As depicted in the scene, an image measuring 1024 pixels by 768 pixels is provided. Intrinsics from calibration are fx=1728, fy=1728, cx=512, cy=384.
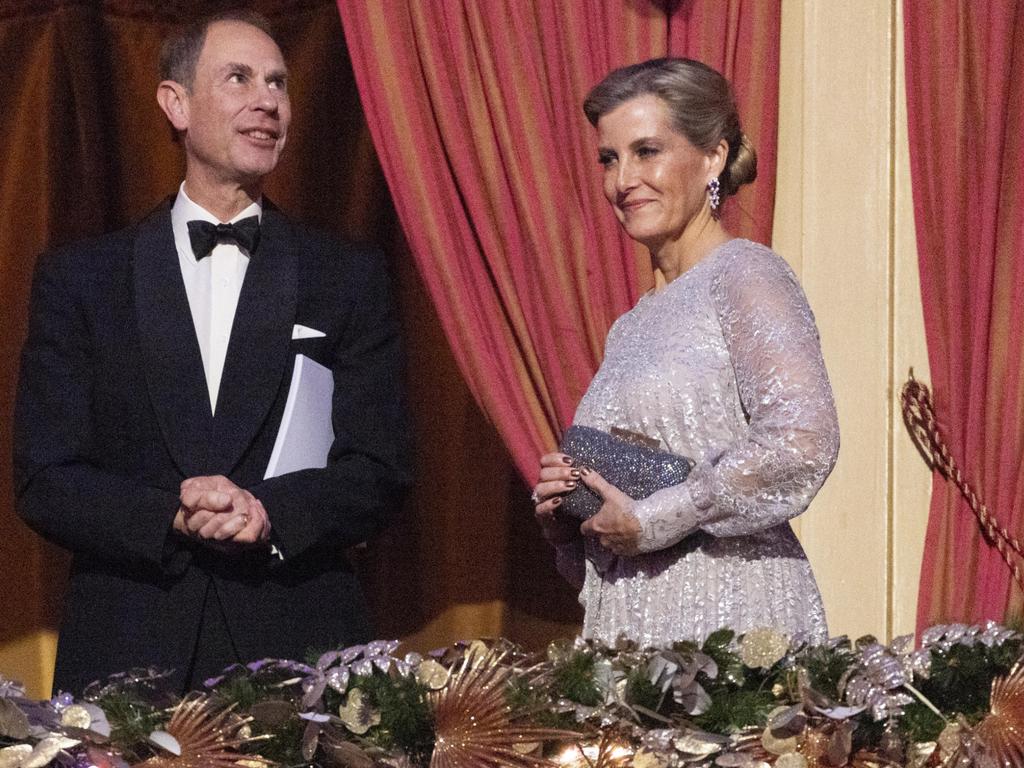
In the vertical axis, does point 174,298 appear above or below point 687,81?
below

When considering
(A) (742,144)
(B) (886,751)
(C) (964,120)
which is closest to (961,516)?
(C) (964,120)

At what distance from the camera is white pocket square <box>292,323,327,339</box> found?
9.30 ft

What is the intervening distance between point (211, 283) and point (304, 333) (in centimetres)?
20

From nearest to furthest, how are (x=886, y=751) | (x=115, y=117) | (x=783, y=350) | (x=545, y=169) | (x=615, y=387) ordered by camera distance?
(x=886, y=751) → (x=783, y=350) → (x=615, y=387) → (x=545, y=169) → (x=115, y=117)

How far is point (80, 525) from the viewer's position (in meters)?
2.62

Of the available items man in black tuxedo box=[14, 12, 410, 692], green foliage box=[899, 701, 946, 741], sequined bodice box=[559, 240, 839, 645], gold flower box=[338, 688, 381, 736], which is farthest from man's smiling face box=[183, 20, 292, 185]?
green foliage box=[899, 701, 946, 741]

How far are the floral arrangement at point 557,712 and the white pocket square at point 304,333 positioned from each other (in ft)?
2.78

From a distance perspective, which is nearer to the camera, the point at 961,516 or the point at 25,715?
the point at 25,715

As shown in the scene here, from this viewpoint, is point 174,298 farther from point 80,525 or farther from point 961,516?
point 961,516

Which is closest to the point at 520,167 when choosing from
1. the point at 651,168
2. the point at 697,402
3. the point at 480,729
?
the point at 651,168

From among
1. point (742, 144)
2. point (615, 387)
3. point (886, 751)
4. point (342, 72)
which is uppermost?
point (342, 72)

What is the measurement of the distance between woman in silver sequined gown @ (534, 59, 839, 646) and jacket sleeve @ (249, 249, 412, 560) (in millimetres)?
315

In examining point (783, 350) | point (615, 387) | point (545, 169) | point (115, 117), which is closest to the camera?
point (783, 350)

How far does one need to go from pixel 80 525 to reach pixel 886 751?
→ 1.27 metres
